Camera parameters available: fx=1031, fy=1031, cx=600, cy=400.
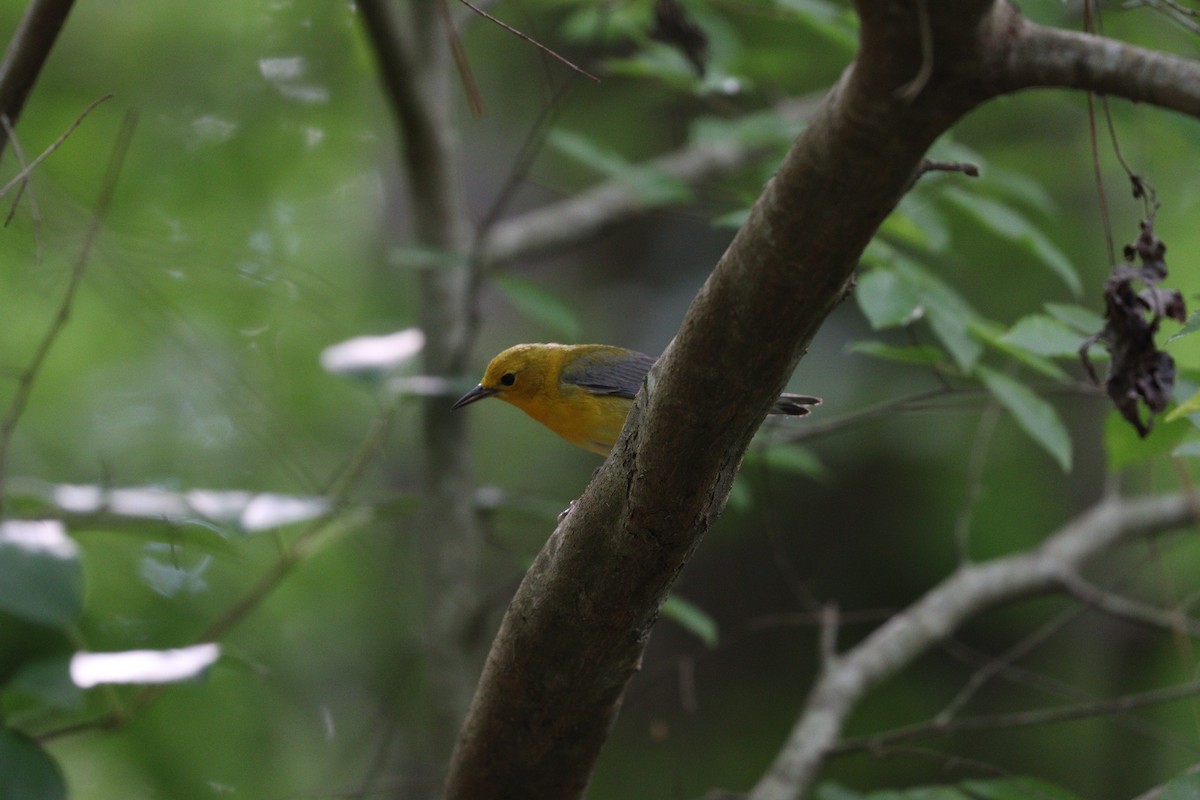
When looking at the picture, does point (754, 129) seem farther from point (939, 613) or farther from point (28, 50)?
point (28, 50)

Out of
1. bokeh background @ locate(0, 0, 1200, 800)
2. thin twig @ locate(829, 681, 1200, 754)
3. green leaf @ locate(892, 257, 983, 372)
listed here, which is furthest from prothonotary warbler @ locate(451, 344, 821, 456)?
thin twig @ locate(829, 681, 1200, 754)

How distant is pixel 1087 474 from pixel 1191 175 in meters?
2.40

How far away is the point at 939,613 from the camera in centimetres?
486

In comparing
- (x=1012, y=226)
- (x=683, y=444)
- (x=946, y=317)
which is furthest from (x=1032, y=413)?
(x=683, y=444)

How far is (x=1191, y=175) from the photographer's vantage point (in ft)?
19.1

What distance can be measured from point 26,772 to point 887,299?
261 centimetres

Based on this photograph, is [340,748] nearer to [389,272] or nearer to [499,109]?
[389,272]

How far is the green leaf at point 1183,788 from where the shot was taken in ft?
7.25

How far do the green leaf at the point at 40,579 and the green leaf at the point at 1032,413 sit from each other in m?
2.69

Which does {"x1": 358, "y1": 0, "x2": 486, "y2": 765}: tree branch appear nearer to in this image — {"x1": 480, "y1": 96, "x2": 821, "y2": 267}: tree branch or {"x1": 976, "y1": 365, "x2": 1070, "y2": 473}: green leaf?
{"x1": 480, "y1": 96, "x2": 821, "y2": 267}: tree branch

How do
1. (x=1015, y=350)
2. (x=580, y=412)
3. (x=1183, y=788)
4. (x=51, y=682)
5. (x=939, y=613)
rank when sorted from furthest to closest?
(x=939, y=613) < (x=580, y=412) < (x=1015, y=350) < (x=51, y=682) < (x=1183, y=788)

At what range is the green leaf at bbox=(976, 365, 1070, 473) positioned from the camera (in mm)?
3055

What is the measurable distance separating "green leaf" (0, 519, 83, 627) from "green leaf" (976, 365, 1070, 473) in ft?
8.83

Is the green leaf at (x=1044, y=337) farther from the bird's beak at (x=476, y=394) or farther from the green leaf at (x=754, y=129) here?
the bird's beak at (x=476, y=394)
